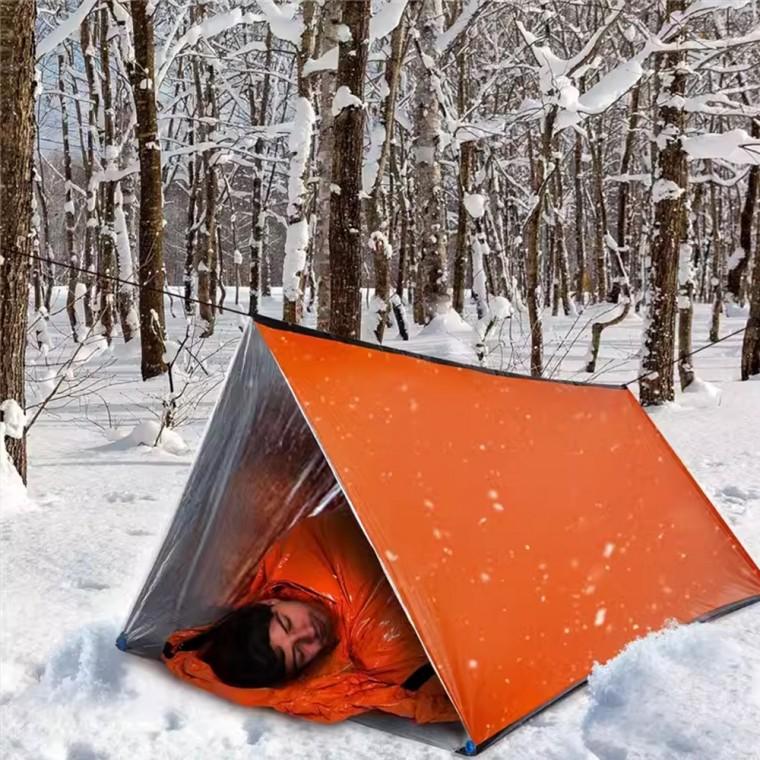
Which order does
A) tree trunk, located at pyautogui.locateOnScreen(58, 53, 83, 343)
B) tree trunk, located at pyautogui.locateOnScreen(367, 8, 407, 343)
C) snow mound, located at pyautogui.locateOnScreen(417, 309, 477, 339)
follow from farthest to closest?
tree trunk, located at pyautogui.locateOnScreen(58, 53, 83, 343)
snow mound, located at pyautogui.locateOnScreen(417, 309, 477, 339)
tree trunk, located at pyautogui.locateOnScreen(367, 8, 407, 343)

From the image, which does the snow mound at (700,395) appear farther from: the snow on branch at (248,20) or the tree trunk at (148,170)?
the tree trunk at (148,170)

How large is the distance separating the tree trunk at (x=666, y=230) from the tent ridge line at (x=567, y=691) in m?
3.98

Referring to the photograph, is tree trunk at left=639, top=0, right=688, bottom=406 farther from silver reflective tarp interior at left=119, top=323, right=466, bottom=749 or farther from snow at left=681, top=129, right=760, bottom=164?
silver reflective tarp interior at left=119, top=323, right=466, bottom=749

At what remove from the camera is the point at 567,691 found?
2572 millimetres

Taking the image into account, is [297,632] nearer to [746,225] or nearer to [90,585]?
[90,585]

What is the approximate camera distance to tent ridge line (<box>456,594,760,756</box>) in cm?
228

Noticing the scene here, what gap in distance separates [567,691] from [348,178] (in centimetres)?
390

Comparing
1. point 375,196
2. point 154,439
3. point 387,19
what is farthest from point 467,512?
point 375,196

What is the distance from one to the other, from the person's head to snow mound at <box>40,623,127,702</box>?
30cm

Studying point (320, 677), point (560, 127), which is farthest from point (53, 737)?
point (560, 127)


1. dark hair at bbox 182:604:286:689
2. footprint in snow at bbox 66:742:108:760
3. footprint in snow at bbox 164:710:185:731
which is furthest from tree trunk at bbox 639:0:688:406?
footprint in snow at bbox 66:742:108:760

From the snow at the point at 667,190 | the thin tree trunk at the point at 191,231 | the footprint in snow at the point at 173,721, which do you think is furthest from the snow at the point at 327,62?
the thin tree trunk at the point at 191,231

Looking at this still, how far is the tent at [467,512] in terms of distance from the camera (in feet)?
8.05

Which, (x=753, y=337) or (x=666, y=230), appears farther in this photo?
(x=753, y=337)
